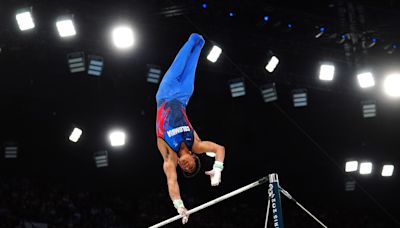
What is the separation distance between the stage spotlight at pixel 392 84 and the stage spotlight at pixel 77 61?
734 cm

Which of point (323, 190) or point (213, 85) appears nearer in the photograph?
point (213, 85)

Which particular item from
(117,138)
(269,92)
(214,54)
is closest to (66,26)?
(214,54)

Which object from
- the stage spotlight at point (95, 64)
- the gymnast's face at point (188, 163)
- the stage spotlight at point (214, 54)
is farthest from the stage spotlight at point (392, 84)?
the gymnast's face at point (188, 163)

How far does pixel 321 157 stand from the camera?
18.6m

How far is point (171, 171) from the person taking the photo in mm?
7266

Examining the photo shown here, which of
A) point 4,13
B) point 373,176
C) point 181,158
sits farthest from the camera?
point 373,176

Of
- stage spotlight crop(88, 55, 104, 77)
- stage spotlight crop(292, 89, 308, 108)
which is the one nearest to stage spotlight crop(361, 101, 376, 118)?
stage spotlight crop(292, 89, 308, 108)

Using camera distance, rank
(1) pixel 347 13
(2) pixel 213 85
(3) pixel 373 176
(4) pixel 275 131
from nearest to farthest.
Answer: (1) pixel 347 13
(2) pixel 213 85
(4) pixel 275 131
(3) pixel 373 176

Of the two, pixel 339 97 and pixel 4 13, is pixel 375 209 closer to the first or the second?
pixel 339 97

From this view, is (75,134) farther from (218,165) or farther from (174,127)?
(218,165)

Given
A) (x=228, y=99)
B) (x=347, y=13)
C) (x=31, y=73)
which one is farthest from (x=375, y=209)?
(x=31, y=73)

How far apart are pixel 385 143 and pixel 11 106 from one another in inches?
452

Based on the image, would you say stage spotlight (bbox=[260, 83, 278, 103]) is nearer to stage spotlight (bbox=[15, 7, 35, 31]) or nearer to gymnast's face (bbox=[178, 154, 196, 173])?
stage spotlight (bbox=[15, 7, 35, 31])

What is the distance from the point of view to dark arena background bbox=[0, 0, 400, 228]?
Answer: 42.1 ft
